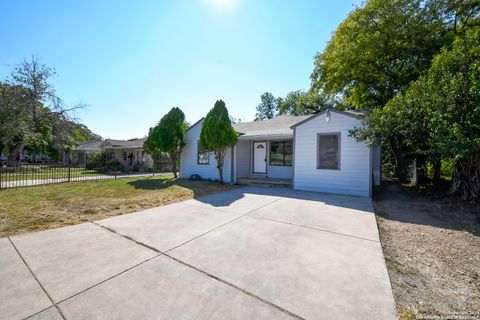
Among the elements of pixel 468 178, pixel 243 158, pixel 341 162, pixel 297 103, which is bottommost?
pixel 468 178

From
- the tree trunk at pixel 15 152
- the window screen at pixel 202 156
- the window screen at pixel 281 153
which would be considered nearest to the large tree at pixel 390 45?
the window screen at pixel 281 153

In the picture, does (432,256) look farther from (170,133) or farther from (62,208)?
(170,133)

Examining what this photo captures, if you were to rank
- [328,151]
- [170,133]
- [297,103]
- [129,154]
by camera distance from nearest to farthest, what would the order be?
[328,151], [170,133], [129,154], [297,103]

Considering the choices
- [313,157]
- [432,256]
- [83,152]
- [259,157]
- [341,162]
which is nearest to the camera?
[432,256]

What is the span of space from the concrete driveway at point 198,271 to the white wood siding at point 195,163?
647 cm

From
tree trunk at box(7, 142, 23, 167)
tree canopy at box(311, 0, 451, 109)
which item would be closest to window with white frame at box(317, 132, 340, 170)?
tree canopy at box(311, 0, 451, 109)

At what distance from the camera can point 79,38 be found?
8.93 meters

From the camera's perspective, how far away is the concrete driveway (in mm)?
2092

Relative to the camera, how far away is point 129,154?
2266cm

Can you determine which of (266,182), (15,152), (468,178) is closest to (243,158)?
(266,182)

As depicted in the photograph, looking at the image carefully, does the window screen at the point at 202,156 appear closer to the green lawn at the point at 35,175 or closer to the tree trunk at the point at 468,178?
the green lawn at the point at 35,175

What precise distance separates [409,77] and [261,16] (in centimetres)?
798

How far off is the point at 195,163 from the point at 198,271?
10251 millimetres

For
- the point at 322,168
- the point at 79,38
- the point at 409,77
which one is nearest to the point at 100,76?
the point at 79,38
